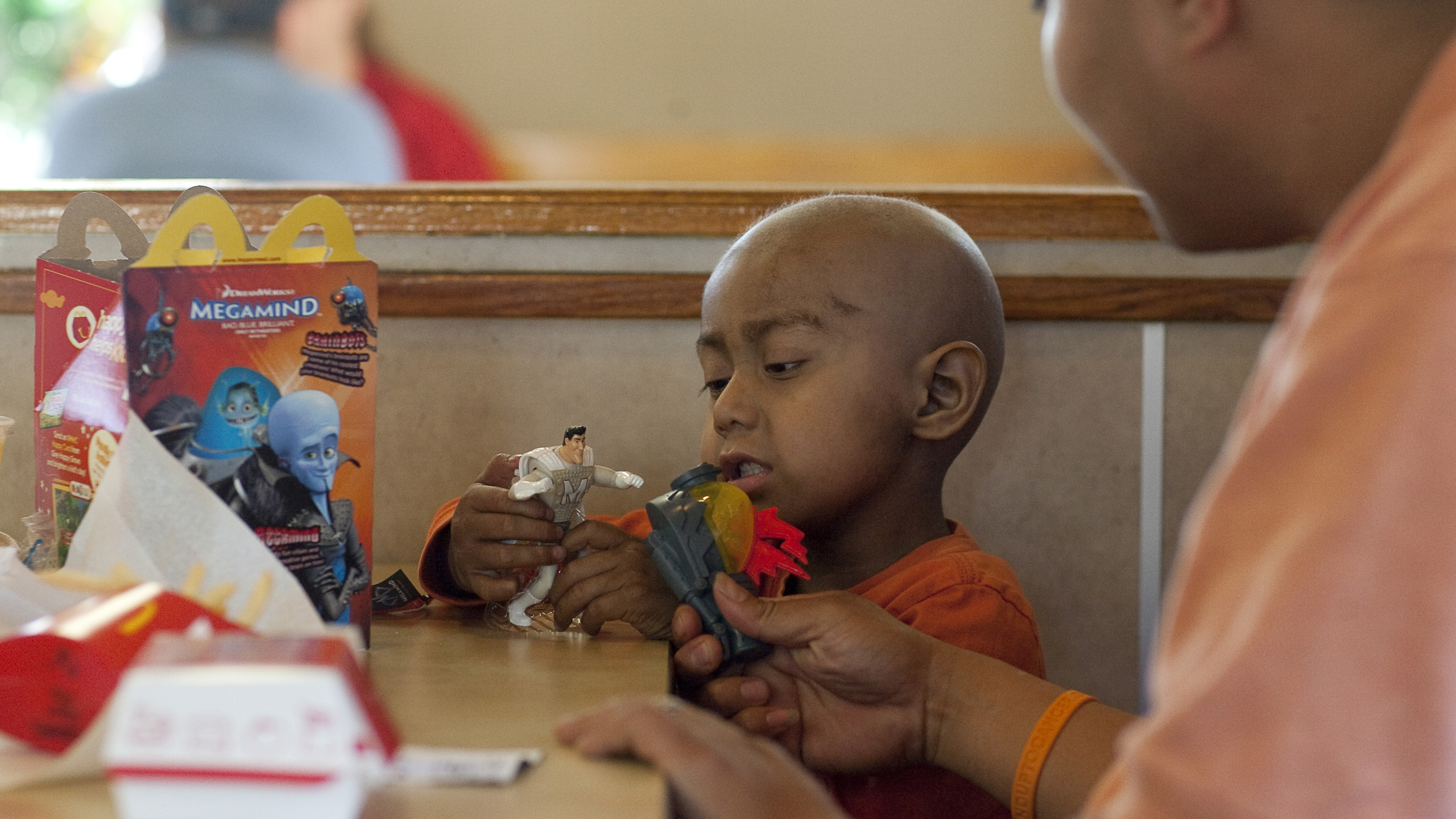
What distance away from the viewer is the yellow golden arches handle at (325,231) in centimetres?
81

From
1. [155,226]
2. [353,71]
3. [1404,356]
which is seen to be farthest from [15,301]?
[353,71]

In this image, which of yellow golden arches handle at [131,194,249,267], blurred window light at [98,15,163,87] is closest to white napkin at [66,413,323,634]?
yellow golden arches handle at [131,194,249,267]

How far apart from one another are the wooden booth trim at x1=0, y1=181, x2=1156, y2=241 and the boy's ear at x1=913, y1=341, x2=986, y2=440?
0.76 ft

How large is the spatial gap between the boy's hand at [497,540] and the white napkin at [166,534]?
254mm

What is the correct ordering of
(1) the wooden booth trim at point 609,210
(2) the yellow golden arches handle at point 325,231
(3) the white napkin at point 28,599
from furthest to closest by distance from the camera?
(1) the wooden booth trim at point 609,210
(2) the yellow golden arches handle at point 325,231
(3) the white napkin at point 28,599

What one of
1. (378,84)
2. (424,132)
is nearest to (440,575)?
(424,132)

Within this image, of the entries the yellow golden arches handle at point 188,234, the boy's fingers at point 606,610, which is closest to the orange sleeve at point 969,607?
the boy's fingers at point 606,610

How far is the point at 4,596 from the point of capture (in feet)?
2.28

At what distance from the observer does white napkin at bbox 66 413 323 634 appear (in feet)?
2.41

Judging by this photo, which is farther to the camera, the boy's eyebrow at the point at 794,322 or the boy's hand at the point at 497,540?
the boy's eyebrow at the point at 794,322

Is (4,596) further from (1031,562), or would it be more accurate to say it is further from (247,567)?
(1031,562)

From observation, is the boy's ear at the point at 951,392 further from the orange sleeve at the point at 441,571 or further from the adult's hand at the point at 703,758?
the adult's hand at the point at 703,758

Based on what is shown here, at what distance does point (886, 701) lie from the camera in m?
0.89

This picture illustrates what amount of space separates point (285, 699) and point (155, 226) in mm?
1029
